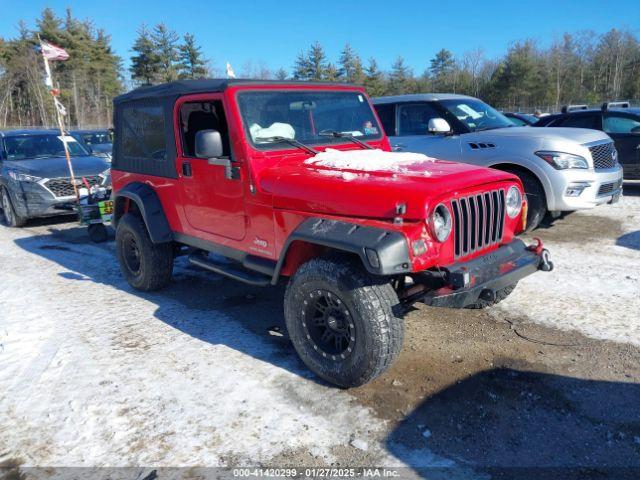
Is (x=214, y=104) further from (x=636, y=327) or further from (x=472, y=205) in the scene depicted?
(x=636, y=327)

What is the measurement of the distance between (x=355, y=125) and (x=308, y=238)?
1.85m

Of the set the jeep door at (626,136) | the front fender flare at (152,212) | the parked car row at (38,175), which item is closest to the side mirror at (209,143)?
the front fender flare at (152,212)

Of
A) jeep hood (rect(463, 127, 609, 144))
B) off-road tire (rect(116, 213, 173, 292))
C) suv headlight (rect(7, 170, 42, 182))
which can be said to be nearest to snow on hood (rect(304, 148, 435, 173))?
off-road tire (rect(116, 213, 173, 292))

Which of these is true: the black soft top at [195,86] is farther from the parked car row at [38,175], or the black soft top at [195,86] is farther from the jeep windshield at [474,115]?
the parked car row at [38,175]

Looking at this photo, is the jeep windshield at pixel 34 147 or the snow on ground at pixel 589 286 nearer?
the snow on ground at pixel 589 286

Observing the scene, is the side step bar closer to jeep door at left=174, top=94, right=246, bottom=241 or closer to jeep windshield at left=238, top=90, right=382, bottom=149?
jeep door at left=174, top=94, right=246, bottom=241

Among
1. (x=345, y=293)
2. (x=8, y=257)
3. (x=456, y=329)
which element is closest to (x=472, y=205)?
(x=345, y=293)

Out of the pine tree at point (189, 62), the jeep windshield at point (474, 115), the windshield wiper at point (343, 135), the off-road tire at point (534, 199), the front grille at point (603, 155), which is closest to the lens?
the windshield wiper at point (343, 135)

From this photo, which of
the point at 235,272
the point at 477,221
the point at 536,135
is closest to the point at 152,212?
the point at 235,272

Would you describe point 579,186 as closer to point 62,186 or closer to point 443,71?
point 62,186

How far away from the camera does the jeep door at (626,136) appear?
9789mm

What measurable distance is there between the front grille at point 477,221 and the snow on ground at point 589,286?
1.25 m

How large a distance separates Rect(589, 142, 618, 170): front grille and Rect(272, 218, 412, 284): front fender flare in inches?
193

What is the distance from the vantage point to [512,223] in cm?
379
